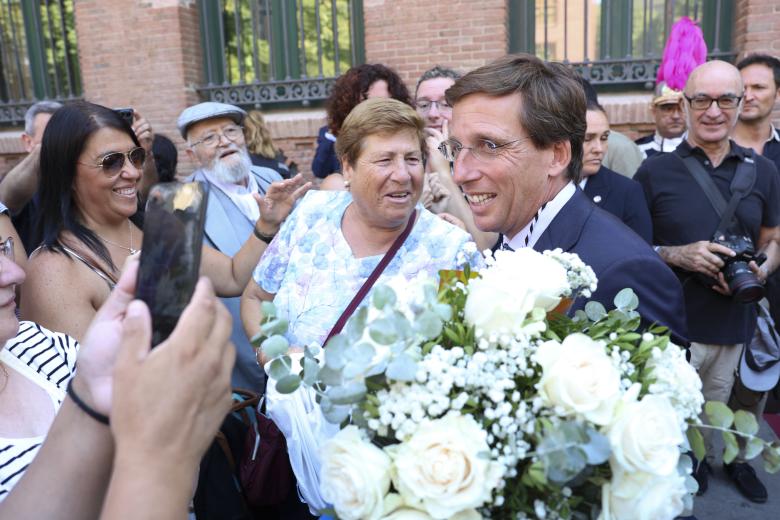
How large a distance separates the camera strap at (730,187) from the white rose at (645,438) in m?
3.02

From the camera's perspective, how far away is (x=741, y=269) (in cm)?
333

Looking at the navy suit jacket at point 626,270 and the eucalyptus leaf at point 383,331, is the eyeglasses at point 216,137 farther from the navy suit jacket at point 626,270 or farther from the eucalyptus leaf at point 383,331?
the eucalyptus leaf at point 383,331

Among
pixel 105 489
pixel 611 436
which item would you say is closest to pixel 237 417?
pixel 105 489

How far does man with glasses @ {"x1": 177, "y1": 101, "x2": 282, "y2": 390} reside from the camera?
11.4 ft

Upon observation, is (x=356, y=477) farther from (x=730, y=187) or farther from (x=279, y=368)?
(x=730, y=187)

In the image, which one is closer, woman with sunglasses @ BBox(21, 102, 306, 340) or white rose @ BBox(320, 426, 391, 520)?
white rose @ BBox(320, 426, 391, 520)

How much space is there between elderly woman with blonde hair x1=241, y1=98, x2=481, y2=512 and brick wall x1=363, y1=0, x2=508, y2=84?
16.0 ft

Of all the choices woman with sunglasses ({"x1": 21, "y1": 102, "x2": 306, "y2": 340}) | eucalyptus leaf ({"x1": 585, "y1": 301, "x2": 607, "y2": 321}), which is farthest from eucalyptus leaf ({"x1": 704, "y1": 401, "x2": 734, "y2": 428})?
woman with sunglasses ({"x1": 21, "y1": 102, "x2": 306, "y2": 340})

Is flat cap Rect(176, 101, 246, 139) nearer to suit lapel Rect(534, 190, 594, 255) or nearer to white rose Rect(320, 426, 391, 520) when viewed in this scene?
suit lapel Rect(534, 190, 594, 255)

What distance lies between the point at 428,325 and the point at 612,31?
297 inches

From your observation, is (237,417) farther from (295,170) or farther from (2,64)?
(2,64)

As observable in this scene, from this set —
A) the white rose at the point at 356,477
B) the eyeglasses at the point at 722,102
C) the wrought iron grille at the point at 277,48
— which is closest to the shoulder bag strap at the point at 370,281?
the white rose at the point at 356,477

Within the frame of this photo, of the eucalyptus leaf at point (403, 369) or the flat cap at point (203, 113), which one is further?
the flat cap at point (203, 113)

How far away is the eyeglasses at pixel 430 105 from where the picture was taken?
4312mm
